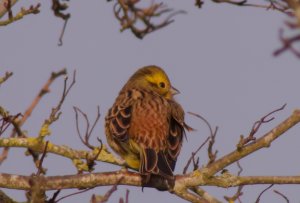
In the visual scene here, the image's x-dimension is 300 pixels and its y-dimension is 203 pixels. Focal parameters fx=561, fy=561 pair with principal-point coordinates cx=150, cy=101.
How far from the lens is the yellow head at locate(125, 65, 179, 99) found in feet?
23.5

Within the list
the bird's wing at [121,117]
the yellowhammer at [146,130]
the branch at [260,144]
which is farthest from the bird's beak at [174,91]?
the branch at [260,144]

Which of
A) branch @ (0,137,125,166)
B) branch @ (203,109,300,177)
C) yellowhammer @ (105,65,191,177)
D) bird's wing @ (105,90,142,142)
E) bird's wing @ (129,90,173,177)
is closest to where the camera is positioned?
branch @ (203,109,300,177)

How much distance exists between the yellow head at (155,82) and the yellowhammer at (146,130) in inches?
13.0

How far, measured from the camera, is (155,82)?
23.8ft

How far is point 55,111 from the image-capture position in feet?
13.8

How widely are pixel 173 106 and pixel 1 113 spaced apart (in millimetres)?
2525

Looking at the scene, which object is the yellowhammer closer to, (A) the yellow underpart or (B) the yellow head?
(A) the yellow underpart

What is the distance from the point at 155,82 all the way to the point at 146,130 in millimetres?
1567

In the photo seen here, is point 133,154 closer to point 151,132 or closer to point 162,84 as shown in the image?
point 151,132

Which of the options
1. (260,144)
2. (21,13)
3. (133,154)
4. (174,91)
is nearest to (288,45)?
(260,144)

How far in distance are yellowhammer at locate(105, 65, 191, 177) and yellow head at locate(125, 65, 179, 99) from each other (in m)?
0.33

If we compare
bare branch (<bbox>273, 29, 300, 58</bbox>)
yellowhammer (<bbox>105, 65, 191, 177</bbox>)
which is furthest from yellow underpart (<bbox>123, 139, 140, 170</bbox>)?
bare branch (<bbox>273, 29, 300, 58</bbox>)

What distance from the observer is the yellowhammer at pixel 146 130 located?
17.7ft

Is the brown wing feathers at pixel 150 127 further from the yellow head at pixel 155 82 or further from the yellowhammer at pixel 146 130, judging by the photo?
the yellow head at pixel 155 82
